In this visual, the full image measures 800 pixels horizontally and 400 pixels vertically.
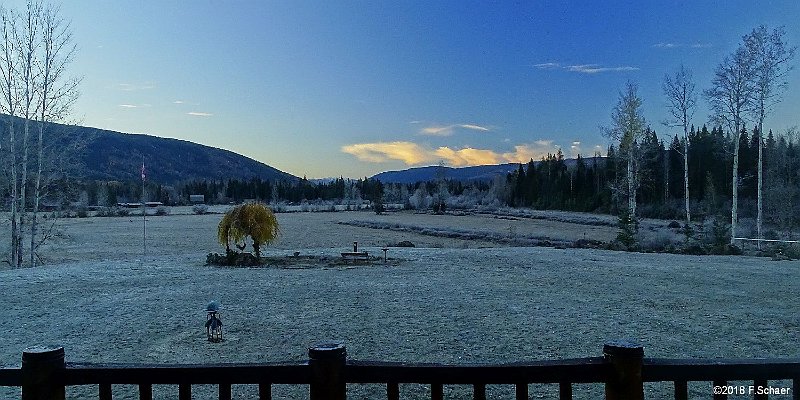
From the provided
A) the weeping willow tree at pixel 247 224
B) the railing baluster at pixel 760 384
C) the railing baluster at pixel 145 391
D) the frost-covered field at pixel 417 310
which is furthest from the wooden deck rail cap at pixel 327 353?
the weeping willow tree at pixel 247 224

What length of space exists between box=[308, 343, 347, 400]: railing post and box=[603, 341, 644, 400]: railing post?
4.00ft

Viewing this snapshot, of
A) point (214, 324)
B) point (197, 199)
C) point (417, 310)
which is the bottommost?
point (417, 310)

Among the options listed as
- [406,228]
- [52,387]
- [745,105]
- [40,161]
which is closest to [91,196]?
[406,228]

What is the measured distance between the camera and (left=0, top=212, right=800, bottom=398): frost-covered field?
8328 millimetres

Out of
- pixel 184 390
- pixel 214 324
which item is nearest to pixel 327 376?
pixel 184 390

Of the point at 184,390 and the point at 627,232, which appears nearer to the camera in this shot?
the point at 184,390

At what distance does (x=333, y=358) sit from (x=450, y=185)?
141828mm

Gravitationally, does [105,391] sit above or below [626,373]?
below

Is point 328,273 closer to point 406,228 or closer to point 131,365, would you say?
point 131,365

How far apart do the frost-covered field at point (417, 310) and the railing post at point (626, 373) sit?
4.00 m

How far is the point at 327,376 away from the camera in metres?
2.41

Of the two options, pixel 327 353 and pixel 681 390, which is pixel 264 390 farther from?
pixel 681 390

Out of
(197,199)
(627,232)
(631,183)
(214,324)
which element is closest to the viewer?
(214,324)

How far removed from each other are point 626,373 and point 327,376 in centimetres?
134
